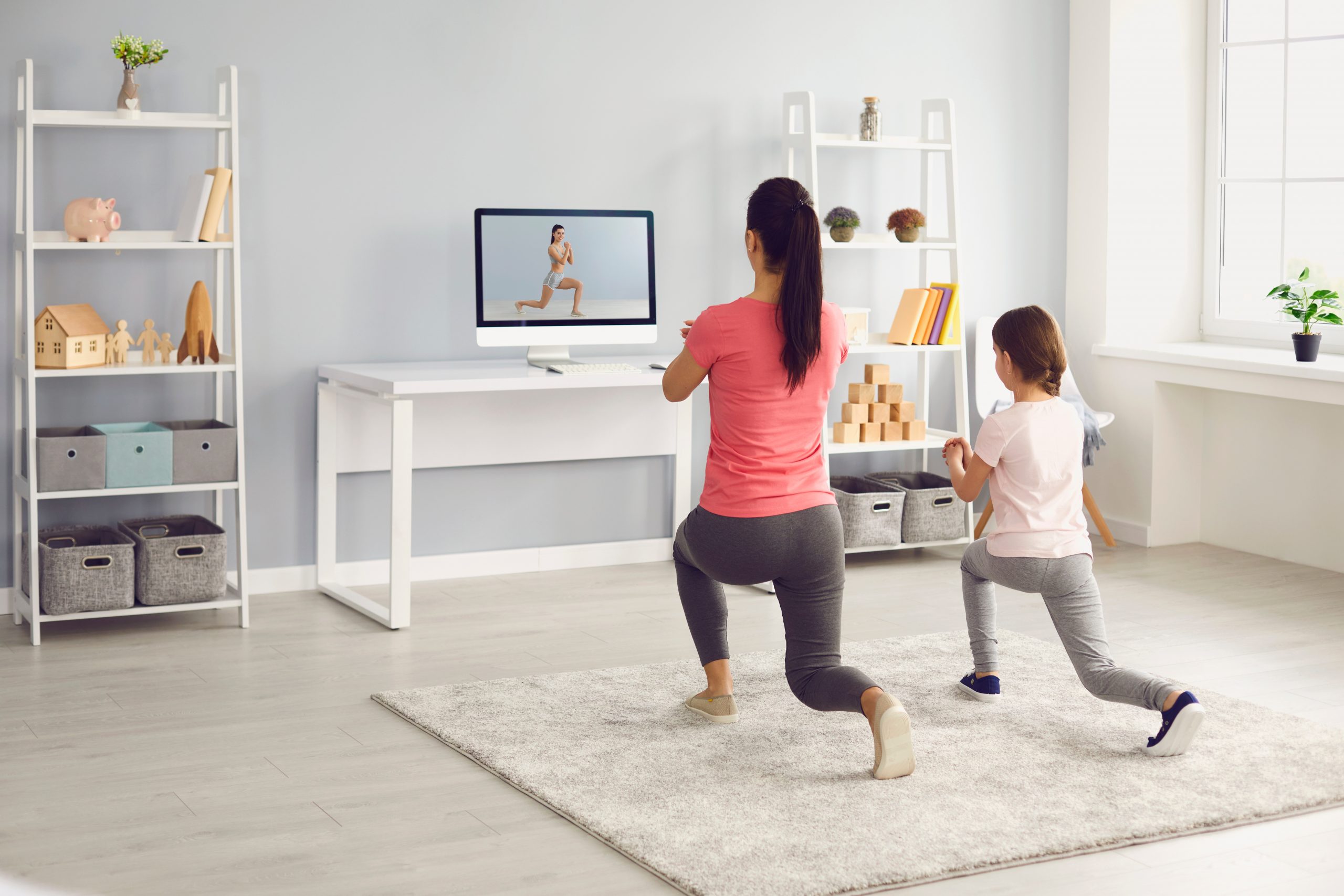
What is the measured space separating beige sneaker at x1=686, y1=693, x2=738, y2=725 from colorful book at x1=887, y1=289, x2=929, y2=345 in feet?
6.76

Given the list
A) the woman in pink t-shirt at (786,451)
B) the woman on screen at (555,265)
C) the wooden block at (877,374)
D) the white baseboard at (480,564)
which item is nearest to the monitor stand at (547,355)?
the woman on screen at (555,265)

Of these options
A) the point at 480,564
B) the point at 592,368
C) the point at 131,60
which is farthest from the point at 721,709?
the point at 131,60

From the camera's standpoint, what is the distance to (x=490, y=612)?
4176mm

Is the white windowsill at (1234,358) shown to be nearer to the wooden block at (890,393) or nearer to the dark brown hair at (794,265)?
the wooden block at (890,393)

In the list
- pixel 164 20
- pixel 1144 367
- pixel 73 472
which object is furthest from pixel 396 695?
pixel 1144 367

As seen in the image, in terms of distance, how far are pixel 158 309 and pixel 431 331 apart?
81 cm

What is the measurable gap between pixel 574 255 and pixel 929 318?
124cm

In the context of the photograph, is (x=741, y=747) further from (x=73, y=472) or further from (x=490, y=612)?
(x=73, y=472)

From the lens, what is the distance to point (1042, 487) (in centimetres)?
294

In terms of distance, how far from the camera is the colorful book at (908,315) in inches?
189

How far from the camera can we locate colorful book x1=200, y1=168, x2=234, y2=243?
3.84m

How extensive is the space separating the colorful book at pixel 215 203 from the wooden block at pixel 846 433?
2083 mm

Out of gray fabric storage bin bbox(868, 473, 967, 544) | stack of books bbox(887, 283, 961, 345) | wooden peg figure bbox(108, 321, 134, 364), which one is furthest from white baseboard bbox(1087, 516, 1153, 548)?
wooden peg figure bbox(108, 321, 134, 364)

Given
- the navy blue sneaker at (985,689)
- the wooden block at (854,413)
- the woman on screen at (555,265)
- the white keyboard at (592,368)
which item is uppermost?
the woman on screen at (555,265)
